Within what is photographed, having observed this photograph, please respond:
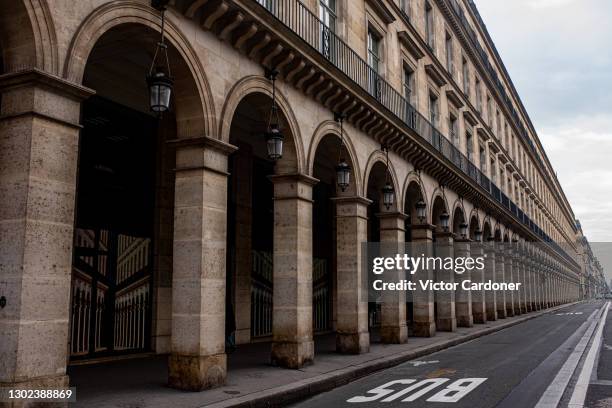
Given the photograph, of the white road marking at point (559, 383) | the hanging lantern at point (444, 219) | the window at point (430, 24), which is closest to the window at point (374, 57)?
the window at point (430, 24)

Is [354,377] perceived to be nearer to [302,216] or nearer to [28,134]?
[302,216]

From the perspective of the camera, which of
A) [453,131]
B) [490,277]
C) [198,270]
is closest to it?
[198,270]

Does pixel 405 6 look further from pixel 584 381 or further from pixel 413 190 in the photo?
pixel 584 381

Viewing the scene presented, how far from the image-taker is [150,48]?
8.78 metres

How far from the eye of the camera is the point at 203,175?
903 cm

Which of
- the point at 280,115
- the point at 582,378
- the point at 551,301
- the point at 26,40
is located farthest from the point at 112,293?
the point at 551,301

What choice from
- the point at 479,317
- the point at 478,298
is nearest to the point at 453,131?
the point at 478,298

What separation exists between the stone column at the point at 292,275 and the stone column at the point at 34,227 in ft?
18.3

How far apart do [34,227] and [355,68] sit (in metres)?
10.6

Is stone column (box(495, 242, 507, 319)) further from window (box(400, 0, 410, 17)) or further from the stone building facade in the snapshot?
window (box(400, 0, 410, 17))

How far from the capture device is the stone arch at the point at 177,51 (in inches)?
274

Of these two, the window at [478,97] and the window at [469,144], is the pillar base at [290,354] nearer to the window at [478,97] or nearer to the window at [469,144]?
the window at [469,144]

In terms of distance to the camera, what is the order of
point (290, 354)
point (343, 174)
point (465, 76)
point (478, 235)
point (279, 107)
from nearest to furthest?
point (290, 354), point (279, 107), point (343, 174), point (478, 235), point (465, 76)

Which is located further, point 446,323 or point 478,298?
point 478,298
